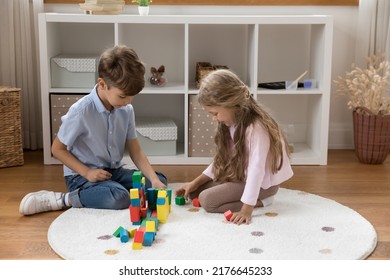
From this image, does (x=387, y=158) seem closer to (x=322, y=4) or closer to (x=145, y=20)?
(x=322, y=4)

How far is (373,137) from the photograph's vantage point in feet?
9.74

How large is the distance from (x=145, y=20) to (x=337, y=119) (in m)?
1.19

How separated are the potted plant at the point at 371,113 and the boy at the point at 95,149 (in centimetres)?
114

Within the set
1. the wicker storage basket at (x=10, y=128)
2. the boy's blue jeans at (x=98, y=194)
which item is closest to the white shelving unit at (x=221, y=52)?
the wicker storage basket at (x=10, y=128)

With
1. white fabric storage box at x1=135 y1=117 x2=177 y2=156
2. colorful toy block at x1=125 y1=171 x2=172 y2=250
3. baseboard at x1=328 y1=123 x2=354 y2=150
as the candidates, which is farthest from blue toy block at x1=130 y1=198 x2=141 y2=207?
baseboard at x1=328 y1=123 x2=354 y2=150

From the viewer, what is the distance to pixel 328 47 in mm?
2924

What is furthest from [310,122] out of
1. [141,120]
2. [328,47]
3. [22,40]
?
[22,40]

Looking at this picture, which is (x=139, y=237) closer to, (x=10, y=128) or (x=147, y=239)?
(x=147, y=239)

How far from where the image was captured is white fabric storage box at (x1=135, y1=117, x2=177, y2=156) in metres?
2.95

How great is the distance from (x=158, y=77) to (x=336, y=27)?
3.18ft

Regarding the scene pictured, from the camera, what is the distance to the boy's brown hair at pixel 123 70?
2.06 meters

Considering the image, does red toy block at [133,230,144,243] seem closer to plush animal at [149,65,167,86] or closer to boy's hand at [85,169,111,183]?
boy's hand at [85,169,111,183]

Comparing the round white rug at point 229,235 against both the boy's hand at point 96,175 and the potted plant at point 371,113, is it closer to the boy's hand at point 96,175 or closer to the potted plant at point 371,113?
the boy's hand at point 96,175

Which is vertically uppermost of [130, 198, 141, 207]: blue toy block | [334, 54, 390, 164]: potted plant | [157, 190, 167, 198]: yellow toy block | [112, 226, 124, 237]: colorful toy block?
[334, 54, 390, 164]: potted plant
